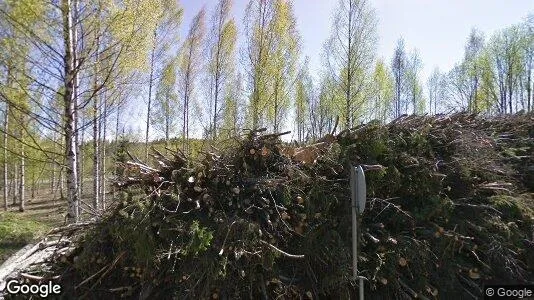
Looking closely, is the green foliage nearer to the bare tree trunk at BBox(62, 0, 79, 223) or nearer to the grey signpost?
the grey signpost

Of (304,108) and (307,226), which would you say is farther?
(304,108)

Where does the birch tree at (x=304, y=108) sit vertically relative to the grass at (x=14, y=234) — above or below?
above

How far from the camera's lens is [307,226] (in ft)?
13.5

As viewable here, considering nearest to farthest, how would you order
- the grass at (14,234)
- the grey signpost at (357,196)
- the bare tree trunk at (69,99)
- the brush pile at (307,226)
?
the grey signpost at (357,196)
the brush pile at (307,226)
the bare tree trunk at (69,99)
the grass at (14,234)

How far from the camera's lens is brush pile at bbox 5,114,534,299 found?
3709mm

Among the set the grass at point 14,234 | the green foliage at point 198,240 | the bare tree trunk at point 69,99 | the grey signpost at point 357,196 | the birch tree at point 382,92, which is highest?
the birch tree at point 382,92

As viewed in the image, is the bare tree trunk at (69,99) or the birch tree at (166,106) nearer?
the bare tree trunk at (69,99)

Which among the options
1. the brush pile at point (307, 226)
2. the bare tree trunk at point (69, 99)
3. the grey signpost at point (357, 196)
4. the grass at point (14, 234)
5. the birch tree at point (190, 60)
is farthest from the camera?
the birch tree at point (190, 60)

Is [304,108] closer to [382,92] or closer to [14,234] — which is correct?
[382,92]

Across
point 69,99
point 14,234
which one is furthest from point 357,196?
point 14,234

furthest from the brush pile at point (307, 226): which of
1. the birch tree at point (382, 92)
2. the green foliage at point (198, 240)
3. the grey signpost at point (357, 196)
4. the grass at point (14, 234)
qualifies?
the birch tree at point (382, 92)

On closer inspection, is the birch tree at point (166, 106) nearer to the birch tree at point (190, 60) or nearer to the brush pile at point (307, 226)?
the birch tree at point (190, 60)

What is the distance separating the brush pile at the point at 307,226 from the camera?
3.71 meters

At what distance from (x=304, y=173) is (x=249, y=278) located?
1.32m
